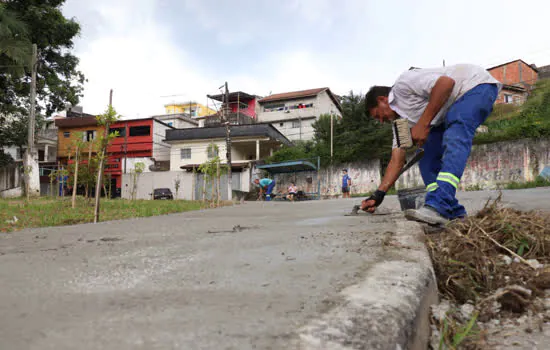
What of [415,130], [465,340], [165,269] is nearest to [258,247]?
[165,269]

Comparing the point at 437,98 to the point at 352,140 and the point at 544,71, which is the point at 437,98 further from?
the point at 544,71

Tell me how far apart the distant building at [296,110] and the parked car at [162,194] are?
12953mm

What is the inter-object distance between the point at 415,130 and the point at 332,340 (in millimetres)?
2093

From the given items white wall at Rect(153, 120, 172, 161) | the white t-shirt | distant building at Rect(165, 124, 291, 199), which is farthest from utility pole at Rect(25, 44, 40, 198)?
the white t-shirt

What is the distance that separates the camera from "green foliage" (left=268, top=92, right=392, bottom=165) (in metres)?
18.8

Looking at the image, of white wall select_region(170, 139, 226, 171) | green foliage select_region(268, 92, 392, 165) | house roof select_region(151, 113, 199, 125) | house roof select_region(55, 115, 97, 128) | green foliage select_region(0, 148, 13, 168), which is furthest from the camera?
house roof select_region(151, 113, 199, 125)

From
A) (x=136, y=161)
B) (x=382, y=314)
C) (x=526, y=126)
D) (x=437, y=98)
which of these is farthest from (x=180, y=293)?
(x=136, y=161)

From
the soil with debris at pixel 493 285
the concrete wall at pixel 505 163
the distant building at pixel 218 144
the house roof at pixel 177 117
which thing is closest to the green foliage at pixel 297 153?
the distant building at pixel 218 144

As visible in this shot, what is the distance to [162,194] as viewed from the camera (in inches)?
925

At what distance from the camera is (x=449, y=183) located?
6.61ft

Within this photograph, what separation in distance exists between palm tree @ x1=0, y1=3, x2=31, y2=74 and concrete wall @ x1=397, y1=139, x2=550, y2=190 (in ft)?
61.2

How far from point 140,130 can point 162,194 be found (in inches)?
354

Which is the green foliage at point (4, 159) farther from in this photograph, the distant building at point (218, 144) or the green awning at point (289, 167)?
the green awning at point (289, 167)

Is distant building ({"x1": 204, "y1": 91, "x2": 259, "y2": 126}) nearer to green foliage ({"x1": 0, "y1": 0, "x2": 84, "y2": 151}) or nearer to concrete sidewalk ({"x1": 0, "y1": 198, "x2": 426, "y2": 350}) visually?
green foliage ({"x1": 0, "y1": 0, "x2": 84, "y2": 151})
